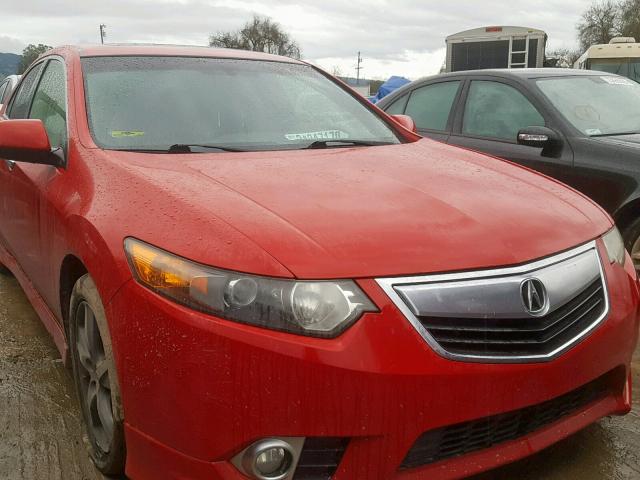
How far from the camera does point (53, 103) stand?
3.13 meters

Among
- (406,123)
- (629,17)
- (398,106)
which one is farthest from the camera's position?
(629,17)

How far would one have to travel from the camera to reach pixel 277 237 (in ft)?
5.89

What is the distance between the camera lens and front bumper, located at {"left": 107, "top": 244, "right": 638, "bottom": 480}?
1.63 m

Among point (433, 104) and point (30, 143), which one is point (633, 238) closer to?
point (433, 104)

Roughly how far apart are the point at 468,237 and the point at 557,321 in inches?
13.2

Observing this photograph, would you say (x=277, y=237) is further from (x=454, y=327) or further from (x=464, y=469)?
(x=464, y=469)

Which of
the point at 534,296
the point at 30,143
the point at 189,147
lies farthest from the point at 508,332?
the point at 30,143

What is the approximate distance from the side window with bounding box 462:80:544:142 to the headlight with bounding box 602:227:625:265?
260cm

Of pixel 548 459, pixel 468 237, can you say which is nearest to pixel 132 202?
pixel 468 237

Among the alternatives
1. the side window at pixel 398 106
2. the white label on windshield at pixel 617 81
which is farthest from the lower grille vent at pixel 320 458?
the side window at pixel 398 106

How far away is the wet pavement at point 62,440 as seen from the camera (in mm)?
2244

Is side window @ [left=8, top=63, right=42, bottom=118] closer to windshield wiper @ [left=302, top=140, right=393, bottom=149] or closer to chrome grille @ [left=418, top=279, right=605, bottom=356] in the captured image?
windshield wiper @ [left=302, top=140, right=393, bottom=149]

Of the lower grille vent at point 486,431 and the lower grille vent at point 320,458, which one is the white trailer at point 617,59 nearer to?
the lower grille vent at point 486,431

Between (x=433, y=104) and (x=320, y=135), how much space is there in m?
3.01
